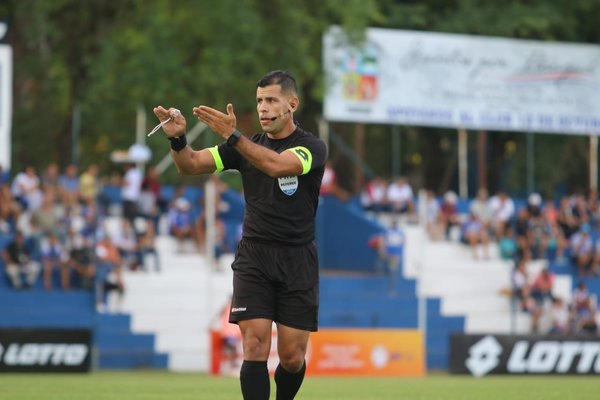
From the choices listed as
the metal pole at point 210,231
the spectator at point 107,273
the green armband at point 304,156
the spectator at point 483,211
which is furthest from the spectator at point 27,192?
the green armband at point 304,156

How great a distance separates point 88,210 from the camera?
26062 millimetres

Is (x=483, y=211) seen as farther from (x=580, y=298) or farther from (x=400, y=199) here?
(x=580, y=298)

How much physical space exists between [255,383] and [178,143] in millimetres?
1645

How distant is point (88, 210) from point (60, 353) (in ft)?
16.1

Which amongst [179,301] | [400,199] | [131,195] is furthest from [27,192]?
[400,199]

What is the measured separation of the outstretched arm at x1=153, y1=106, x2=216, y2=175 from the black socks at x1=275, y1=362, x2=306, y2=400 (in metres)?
1.49

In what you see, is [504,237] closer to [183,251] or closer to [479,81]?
[479,81]

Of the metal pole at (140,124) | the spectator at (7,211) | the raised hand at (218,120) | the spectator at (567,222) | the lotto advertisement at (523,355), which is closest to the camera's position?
the raised hand at (218,120)

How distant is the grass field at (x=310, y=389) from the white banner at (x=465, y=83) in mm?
12237

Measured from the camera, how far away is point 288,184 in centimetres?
931

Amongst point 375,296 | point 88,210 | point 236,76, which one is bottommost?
point 375,296

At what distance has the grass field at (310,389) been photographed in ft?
47.3

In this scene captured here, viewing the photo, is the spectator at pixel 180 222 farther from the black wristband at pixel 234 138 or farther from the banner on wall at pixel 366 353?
the black wristband at pixel 234 138

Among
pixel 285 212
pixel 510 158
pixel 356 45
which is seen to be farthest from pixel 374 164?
pixel 285 212
